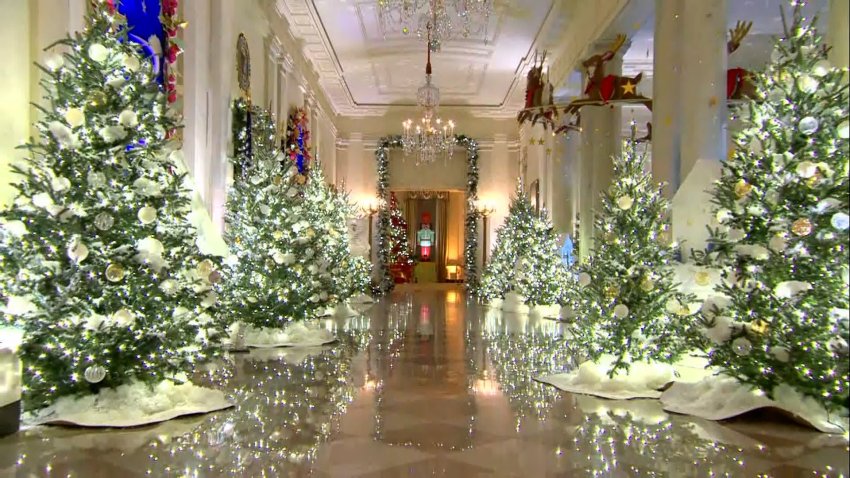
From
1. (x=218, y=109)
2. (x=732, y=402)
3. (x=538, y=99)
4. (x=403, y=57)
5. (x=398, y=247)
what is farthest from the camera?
(x=398, y=247)

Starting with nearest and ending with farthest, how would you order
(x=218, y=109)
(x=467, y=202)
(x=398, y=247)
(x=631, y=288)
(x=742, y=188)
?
(x=742, y=188) → (x=631, y=288) → (x=218, y=109) → (x=467, y=202) → (x=398, y=247)

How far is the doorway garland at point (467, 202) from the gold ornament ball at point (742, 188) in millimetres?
16453

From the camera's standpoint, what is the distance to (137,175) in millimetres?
5062

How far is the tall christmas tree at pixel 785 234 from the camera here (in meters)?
4.76

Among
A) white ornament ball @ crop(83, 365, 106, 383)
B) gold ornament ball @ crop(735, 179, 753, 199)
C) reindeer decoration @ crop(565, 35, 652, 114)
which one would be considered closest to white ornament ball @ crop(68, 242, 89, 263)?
white ornament ball @ crop(83, 365, 106, 383)

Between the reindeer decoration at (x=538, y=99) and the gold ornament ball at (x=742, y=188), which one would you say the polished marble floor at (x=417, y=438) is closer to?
the gold ornament ball at (x=742, y=188)

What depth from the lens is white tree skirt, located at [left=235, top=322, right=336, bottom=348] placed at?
8.75 metres

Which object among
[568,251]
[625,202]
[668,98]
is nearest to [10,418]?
[625,202]

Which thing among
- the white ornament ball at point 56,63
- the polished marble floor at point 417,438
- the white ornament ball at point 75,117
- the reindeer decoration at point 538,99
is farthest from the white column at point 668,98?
the white ornament ball at point 56,63

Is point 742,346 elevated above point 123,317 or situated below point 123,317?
below

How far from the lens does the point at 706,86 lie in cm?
805

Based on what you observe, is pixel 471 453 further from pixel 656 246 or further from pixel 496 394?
pixel 656 246

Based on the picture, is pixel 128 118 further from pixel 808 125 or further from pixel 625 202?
pixel 808 125

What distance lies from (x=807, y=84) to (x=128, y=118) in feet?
15.1
